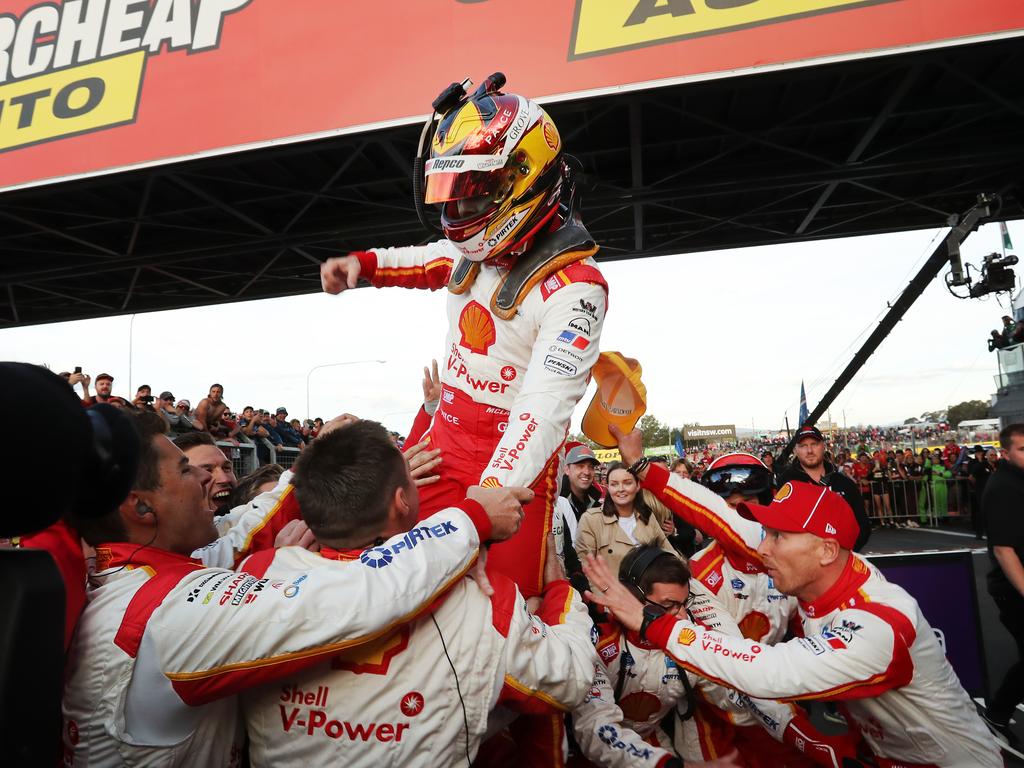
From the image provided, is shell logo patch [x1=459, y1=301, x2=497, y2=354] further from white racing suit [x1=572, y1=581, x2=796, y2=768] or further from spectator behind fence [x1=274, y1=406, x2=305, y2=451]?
spectator behind fence [x1=274, y1=406, x2=305, y2=451]

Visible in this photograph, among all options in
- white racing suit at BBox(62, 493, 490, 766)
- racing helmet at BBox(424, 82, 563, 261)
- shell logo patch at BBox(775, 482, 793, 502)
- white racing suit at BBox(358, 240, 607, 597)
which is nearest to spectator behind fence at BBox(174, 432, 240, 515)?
white racing suit at BBox(358, 240, 607, 597)

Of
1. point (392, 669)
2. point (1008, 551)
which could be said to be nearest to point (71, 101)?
point (392, 669)

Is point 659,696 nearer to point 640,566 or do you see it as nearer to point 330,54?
point 640,566

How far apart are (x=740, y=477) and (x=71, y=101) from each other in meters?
8.63

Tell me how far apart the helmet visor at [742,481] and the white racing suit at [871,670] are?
1.99 m

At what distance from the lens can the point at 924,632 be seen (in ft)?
7.45

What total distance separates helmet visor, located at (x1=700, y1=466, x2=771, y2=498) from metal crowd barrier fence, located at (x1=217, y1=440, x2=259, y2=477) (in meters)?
6.80

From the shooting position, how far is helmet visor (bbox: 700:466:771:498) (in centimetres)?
444

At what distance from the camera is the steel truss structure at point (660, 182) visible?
783 centimetres

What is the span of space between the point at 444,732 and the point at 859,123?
9670 millimetres

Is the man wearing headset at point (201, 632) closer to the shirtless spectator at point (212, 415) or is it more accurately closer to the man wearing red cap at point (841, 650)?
the man wearing red cap at point (841, 650)

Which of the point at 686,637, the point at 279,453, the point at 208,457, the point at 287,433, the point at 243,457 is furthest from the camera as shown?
the point at 287,433

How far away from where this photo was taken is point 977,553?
406 inches

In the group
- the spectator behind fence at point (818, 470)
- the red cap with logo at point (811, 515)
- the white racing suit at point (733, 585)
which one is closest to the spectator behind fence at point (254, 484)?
the white racing suit at point (733, 585)
